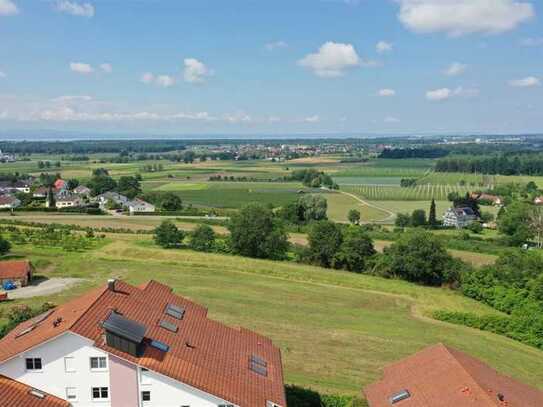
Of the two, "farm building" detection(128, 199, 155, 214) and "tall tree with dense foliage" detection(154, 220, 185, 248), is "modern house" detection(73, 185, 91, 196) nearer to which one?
"farm building" detection(128, 199, 155, 214)

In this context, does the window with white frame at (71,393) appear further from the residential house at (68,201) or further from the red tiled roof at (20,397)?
the residential house at (68,201)

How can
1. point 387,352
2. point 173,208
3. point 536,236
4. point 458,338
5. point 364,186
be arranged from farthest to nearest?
1. point 364,186
2. point 173,208
3. point 536,236
4. point 458,338
5. point 387,352

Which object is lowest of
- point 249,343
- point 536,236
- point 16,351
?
point 536,236

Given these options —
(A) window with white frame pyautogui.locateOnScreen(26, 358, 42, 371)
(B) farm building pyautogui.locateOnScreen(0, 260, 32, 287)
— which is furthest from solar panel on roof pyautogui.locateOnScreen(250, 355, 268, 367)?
(B) farm building pyautogui.locateOnScreen(0, 260, 32, 287)

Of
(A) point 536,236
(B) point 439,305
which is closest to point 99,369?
(B) point 439,305

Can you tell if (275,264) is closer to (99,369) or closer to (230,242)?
(230,242)

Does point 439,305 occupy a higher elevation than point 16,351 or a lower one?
lower
